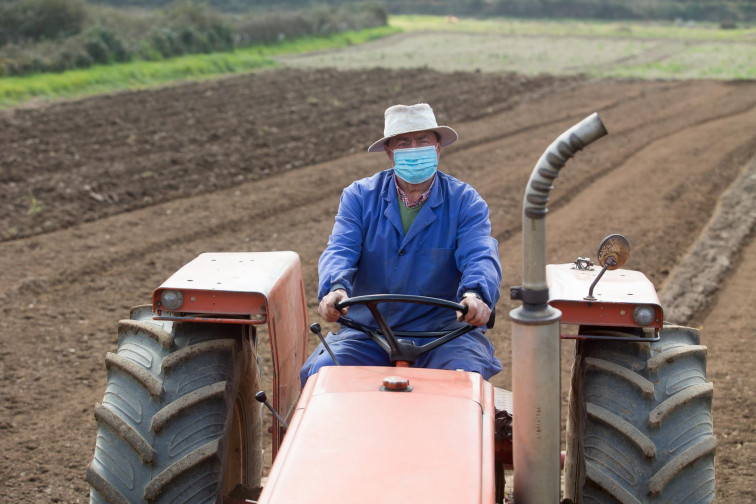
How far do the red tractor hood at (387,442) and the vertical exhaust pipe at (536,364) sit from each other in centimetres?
15

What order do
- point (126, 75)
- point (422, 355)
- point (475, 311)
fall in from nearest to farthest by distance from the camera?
1. point (475, 311)
2. point (422, 355)
3. point (126, 75)

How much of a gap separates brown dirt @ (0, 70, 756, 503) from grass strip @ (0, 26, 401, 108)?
1.61 m

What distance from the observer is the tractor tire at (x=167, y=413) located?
10.3 ft

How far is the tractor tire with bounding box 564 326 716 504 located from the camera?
123 inches

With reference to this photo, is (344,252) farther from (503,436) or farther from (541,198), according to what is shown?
(541,198)

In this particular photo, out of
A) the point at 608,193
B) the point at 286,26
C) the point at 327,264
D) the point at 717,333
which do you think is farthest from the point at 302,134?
the point at 286,26

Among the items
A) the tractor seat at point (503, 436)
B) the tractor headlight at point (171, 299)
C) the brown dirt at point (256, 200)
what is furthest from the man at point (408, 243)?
the brown dirt at point (256, 200)

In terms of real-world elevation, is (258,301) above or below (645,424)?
above

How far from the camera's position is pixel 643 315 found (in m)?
3.50

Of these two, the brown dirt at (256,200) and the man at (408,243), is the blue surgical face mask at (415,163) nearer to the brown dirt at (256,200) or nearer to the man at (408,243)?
the man at (408,243)

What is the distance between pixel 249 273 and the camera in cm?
384

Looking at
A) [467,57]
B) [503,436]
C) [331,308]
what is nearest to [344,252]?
[331,308]

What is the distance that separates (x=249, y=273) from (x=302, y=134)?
11.3 metres

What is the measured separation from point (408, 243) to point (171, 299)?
40.0 inches
